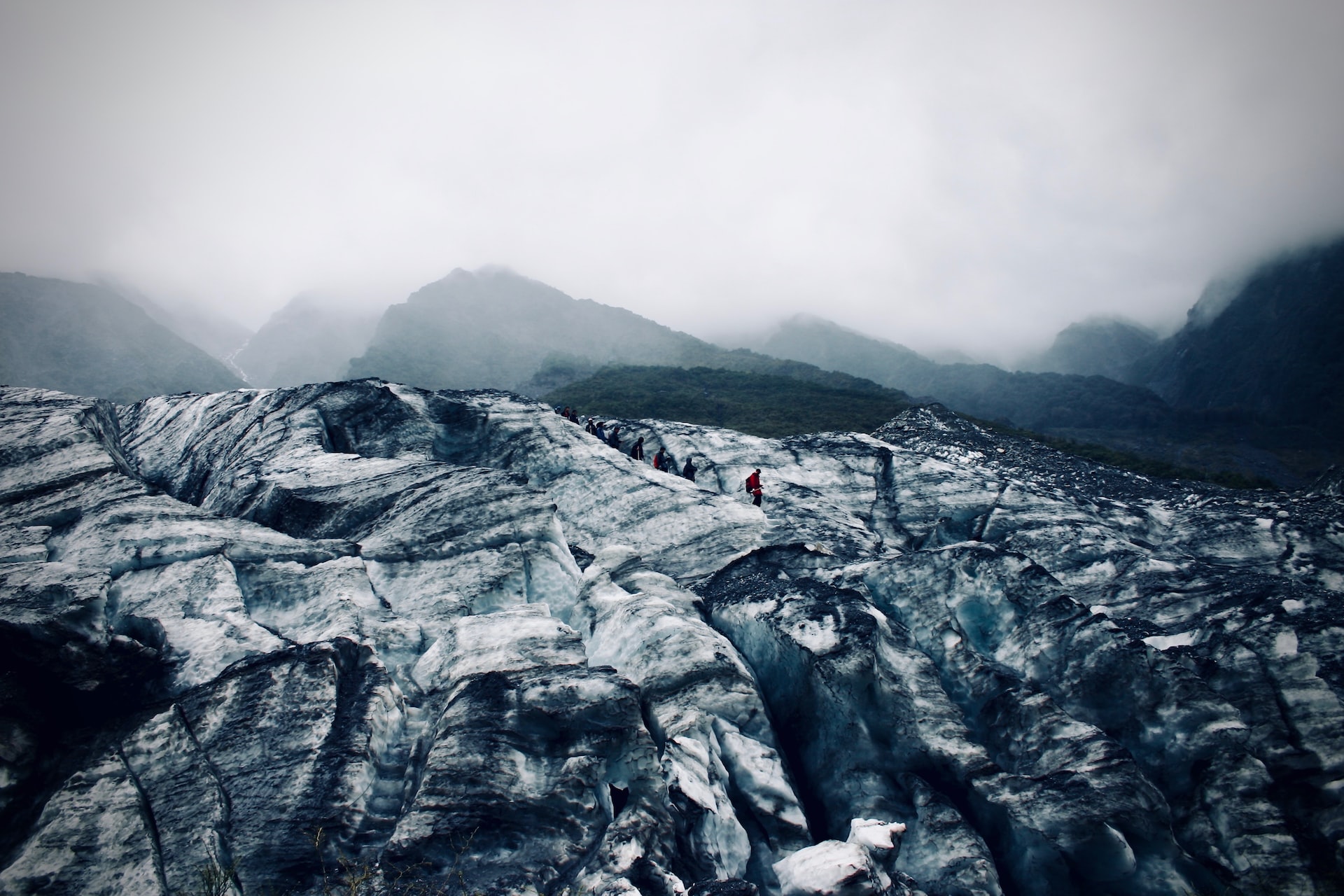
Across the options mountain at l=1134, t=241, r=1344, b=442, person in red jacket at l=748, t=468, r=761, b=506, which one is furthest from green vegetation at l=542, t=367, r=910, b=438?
mountain at l=1134, t=241, r=1344, b=442

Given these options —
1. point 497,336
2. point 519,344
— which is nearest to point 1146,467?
point 519,344

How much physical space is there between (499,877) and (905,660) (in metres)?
11.9

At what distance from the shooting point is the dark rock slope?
977cm

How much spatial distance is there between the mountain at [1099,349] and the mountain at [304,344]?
170 meters

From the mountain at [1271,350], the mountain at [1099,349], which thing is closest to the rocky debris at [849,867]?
the mountain at [1271,350]

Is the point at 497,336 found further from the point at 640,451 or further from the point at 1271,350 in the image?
the point at 1271,350

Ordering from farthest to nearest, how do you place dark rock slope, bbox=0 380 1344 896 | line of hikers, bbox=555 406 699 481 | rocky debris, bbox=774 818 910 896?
line of hikers, bbox=555 406 699 481, rocky debris, bbox=774 818 910 896, dark rock slope, bbox=0 380 1344 896

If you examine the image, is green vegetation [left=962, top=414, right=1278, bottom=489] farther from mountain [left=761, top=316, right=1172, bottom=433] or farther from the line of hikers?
mountain [left=761, top=316, right=1172, bottom=433]

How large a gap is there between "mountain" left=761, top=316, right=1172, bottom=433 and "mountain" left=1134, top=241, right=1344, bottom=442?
9485mm

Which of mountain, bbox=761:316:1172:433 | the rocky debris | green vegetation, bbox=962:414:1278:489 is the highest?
mountain, bbox=761:316:1172:433

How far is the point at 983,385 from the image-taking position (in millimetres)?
116562

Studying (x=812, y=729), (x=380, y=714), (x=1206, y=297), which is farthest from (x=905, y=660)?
(x=1206, y=297)

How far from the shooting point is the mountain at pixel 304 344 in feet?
388

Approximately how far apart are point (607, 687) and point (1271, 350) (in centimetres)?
12197
